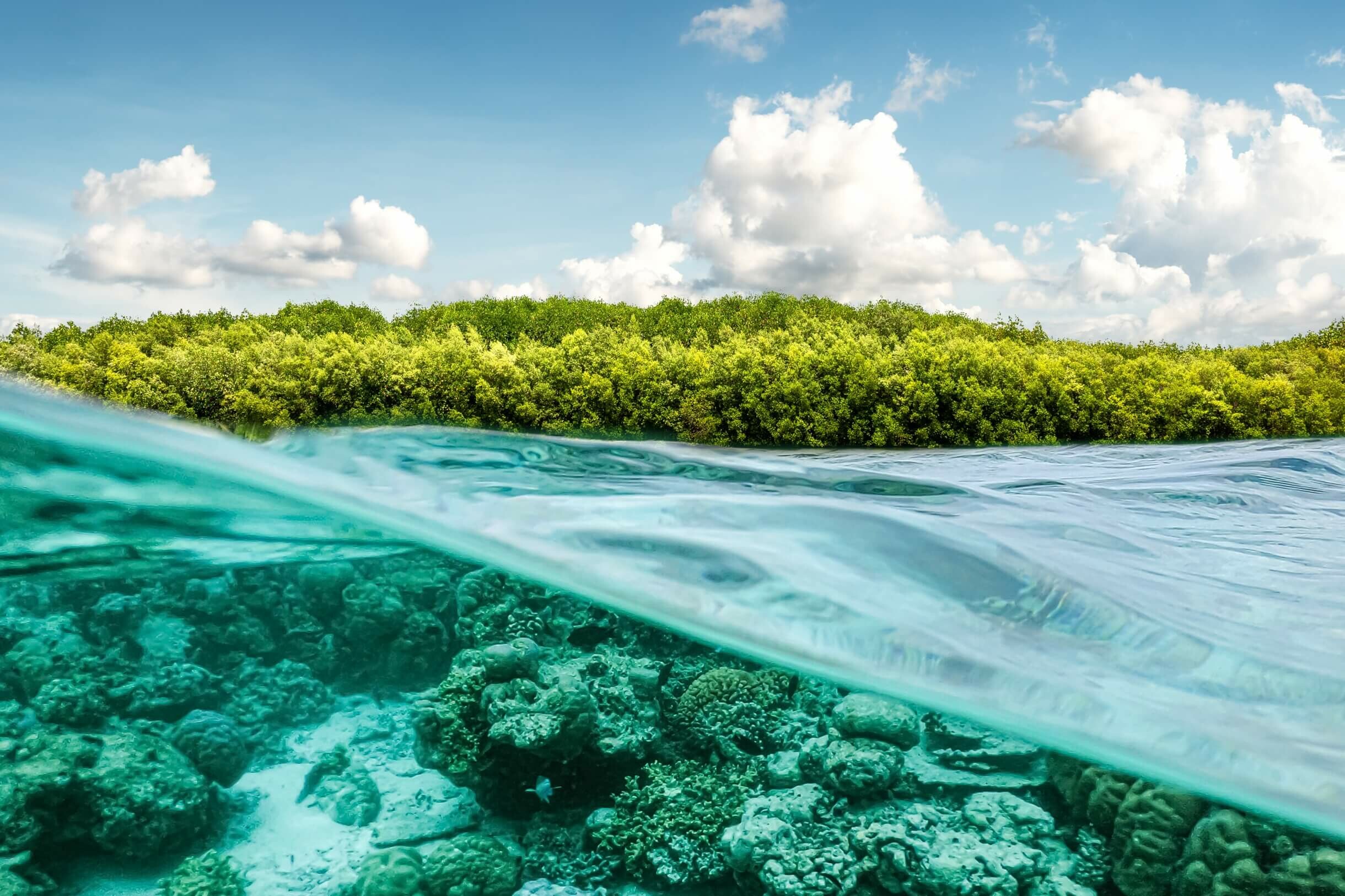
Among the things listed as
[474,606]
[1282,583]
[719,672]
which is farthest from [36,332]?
[1282,583]

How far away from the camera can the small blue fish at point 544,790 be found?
16.7 ft

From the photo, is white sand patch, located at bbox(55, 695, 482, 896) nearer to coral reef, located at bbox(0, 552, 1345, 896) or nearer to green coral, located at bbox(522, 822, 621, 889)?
coral reef, located at bbox(0, 552, 1345, 896)

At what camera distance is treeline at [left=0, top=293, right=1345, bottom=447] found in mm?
12992

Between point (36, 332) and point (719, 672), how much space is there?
22.2 meters

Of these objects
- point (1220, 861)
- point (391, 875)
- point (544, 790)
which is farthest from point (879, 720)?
point (391, 875)

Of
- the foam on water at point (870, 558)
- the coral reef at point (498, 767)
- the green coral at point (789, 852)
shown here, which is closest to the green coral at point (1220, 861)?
the coral reef at point (498, 767)

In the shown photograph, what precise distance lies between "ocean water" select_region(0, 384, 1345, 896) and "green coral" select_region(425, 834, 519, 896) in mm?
18

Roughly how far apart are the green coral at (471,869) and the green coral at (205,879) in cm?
113

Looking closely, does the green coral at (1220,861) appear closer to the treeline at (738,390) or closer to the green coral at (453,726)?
the green coral at (453,726)

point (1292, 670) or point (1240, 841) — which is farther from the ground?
point (1292, 670)

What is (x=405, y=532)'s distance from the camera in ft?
18.1

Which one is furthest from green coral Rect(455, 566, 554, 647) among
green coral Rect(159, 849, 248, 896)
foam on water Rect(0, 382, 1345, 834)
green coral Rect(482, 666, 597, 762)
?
green coral Rect(159, 849, 248, 896)

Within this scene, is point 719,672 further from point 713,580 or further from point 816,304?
point 816,304

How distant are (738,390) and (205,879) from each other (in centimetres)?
1018
